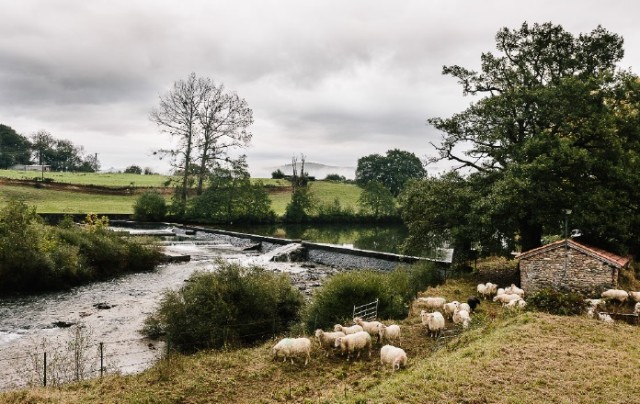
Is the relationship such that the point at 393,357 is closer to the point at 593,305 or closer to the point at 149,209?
the point at 593,305

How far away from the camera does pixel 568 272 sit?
22938 mm

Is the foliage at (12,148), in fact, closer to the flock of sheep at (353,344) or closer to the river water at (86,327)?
the river water at (86,327)

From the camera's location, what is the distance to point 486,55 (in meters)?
31.7

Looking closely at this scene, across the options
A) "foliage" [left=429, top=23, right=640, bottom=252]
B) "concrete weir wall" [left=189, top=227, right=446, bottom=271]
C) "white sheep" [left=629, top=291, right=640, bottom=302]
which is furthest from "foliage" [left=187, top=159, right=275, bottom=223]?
"white sheep" [left=629, top=291, right=640, bottom=302]

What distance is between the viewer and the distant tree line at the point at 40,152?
14300cm

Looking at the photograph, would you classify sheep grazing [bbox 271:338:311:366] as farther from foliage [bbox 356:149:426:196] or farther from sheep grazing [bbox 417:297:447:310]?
foliage [bbox 356:149:426:196]

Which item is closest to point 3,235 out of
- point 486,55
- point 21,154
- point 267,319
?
point 267,319

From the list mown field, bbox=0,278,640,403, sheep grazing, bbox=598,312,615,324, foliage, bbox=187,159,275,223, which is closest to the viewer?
mown field, bbox=0,278,640,403

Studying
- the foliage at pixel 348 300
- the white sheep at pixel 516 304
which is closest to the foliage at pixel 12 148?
the foliage at pixel 348 300

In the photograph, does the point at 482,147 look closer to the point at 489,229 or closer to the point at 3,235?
the point at 489,229

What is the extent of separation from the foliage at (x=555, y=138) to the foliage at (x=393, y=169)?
85669 mm

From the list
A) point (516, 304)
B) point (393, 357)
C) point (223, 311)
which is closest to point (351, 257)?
point (516, 304)

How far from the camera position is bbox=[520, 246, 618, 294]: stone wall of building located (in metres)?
22.2

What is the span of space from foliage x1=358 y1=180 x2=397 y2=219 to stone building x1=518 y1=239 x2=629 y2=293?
59534mm
